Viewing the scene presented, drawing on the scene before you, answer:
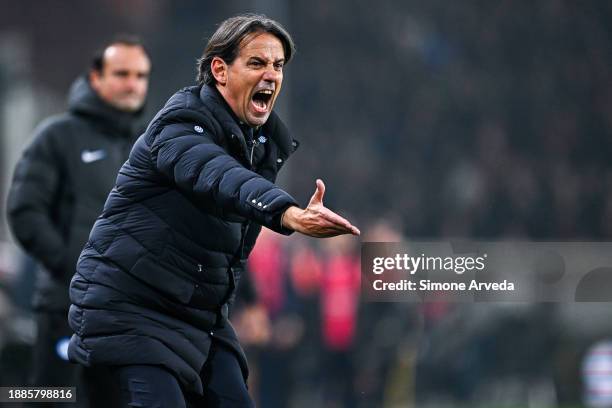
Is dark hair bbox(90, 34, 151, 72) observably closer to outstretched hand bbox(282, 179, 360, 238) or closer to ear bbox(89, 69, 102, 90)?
ear bbox(89, 69, 102, 90)

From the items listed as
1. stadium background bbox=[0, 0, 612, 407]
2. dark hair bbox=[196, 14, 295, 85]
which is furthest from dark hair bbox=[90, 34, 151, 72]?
stadium background bbox=[0, 0, 612, 407]

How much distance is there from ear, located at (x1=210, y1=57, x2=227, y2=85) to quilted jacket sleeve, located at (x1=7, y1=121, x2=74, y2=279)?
2.15 m

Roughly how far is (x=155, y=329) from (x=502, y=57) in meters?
10.4

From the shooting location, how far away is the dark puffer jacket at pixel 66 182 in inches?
250

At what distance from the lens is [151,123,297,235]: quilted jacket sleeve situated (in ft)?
12.5

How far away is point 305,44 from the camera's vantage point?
14773 mm

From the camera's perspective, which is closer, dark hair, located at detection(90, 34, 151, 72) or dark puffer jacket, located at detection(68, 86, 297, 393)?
dark puffer jacket, located at detection(68, 86, 297, 393)

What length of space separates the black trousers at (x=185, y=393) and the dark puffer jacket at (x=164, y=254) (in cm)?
5

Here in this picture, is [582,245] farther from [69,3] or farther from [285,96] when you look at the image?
[69,3]

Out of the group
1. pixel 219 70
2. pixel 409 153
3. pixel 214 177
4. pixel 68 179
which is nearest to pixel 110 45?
pixel 68 179

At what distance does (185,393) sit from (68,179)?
7.10ft

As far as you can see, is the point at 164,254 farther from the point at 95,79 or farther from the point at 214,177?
the point at 95,79

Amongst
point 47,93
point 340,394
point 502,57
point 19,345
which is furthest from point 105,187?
point 502,57

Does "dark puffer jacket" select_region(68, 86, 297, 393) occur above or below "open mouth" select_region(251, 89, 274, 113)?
below
